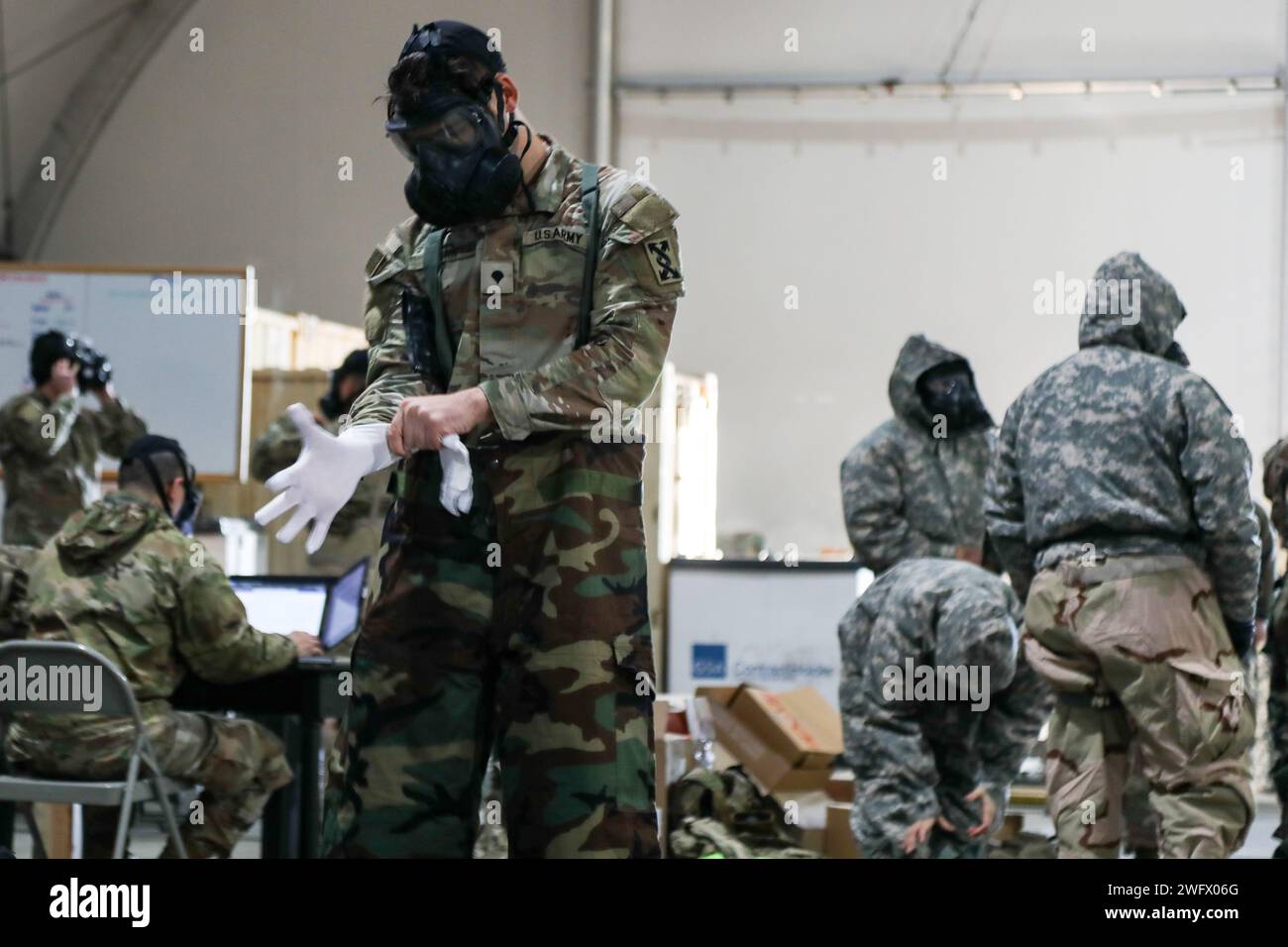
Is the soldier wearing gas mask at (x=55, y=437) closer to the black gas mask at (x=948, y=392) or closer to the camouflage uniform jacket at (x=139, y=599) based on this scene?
the camouflage uniform jacket at (x=139, y=599)

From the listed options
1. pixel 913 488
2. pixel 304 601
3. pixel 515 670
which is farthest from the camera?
pixel 913 488

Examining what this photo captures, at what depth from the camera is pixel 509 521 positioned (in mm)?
2018

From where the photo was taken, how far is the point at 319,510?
1890 millimetres

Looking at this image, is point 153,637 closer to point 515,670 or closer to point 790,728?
point 515,670

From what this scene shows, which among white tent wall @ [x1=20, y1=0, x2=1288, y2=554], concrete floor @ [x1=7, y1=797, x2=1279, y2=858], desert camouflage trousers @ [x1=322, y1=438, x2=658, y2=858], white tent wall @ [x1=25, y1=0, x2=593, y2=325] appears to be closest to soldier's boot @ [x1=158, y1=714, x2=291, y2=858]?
concrete floor @ [x1=7, y1=797, x2=1279, y2=858]

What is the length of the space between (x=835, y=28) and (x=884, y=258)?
1413 mm

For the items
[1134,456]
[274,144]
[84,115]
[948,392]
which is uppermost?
[84,115]

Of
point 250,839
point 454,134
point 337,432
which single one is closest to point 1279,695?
point 454,134

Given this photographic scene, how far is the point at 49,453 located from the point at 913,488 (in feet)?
10.7

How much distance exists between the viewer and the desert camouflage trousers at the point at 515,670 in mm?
1982

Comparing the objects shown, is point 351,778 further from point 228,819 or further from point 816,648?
point 816,648

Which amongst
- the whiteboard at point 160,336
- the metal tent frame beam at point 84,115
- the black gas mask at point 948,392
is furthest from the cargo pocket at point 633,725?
the metal tent frame beam at point 84,115

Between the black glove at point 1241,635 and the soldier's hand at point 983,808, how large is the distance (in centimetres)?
82
